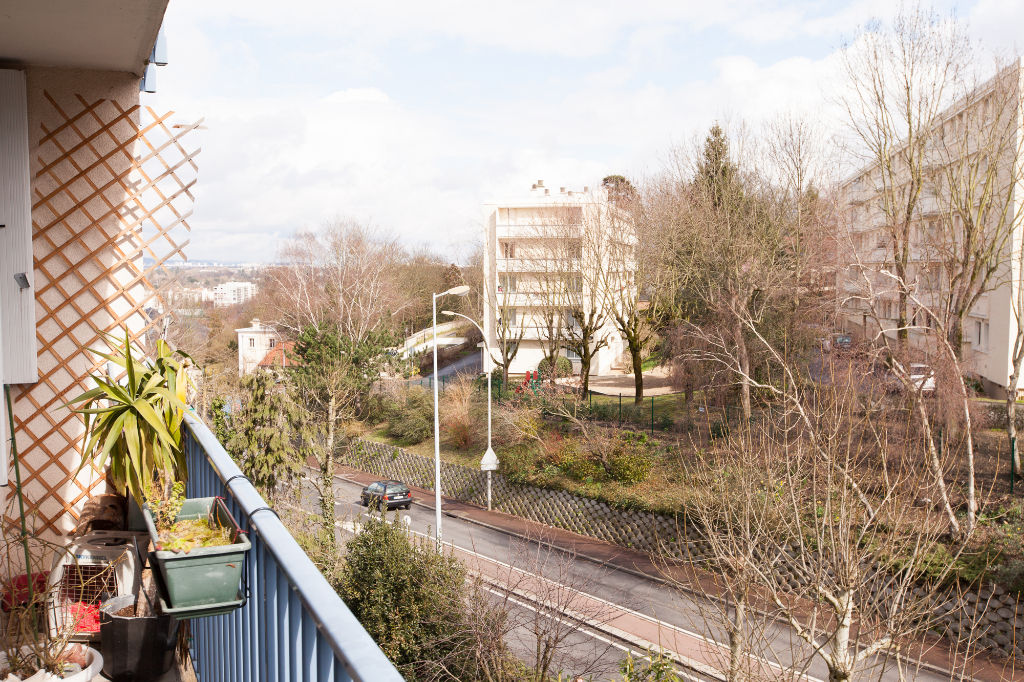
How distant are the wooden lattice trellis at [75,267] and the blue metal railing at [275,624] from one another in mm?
1781

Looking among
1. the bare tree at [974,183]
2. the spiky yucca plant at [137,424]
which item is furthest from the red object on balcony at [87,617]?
the bare tree at [974,183]

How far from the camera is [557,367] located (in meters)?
32.8

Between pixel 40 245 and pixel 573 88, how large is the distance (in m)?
43.6

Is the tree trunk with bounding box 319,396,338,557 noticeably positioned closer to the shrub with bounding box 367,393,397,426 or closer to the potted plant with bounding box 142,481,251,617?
the potted plant with bounding box 142,481,251,617

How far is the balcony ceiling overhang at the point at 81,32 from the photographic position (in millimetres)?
3240

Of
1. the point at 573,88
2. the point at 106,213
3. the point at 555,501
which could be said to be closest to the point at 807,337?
the point at 555,501

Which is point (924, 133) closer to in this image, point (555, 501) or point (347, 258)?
point (555, 501)

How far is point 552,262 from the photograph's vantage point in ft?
101

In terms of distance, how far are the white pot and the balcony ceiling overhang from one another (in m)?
2.58

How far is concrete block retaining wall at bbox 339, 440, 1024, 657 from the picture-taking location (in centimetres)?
1470

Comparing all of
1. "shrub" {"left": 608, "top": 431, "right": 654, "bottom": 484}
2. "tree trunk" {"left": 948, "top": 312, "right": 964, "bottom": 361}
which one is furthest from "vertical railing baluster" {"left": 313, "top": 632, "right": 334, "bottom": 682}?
"shrub" {"left": 608, "top": 431, "right": 654, "bottom": 484}

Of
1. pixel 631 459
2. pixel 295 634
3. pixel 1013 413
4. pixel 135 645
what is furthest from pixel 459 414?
pixel 295 634

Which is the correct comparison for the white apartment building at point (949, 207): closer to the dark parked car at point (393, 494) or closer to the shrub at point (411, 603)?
the shrub at point (411, 603)

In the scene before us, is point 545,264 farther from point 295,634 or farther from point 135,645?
point 295,634
